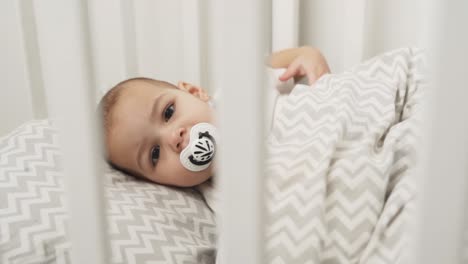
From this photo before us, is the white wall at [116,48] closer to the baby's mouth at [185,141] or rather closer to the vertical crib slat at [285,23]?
the vertical crib slat at [285,23]

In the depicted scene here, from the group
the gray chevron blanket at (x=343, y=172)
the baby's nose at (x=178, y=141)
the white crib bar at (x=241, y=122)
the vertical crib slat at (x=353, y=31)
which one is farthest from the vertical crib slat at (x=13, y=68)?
the white crib bar at (x=241, y=122)

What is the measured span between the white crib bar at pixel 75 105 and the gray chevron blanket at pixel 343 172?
0.14m

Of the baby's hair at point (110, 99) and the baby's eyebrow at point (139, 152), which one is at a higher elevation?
the baby's hair at point (110, 99)

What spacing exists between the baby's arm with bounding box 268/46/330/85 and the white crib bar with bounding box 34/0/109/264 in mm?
577

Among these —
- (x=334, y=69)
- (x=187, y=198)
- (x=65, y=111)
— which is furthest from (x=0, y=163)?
(x=334, y=69)

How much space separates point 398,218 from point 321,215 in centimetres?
7

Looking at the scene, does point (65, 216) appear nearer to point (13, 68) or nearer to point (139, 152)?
point (139, 152)

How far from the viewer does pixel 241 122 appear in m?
0.36

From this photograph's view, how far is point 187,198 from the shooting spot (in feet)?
2.41

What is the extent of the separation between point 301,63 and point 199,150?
1.07 ft

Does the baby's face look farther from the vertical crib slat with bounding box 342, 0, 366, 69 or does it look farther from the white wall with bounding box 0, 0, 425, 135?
the vertical crib slat with bounding box 342, 0, 366, 69

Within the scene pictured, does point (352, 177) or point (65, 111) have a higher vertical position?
point (65, 111)

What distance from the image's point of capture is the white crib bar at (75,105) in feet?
1.27

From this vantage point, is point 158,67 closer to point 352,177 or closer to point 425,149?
point 352,177
